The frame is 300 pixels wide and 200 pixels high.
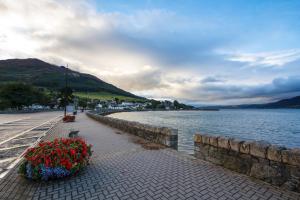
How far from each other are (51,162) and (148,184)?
2.62m

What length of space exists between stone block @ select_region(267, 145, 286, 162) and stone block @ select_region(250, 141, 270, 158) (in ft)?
0.29

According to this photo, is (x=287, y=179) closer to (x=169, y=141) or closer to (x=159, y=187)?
(x=159, y=187)

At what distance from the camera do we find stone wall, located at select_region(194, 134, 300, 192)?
391cm

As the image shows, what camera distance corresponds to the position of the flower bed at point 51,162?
4539 millimetres

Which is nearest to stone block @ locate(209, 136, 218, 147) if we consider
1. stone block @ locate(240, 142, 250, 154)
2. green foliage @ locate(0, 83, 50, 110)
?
stone block @ locate(240, 142, 250, 154)

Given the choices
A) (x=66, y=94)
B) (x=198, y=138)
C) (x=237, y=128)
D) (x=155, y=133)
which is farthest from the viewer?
(x=237, y=128)

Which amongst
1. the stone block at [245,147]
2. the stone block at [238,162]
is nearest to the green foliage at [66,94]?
the stone block at [238,162]

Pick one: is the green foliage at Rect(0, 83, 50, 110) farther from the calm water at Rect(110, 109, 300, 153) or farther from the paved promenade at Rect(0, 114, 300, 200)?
the paved promenade at Rect(0, 114, 300, 200)

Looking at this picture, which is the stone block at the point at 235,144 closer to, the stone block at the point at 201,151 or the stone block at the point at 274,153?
the stone block at the point at 274,153

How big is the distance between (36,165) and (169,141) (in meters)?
5.35

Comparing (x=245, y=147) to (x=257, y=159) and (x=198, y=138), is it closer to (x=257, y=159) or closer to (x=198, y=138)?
(x=257, y=159)

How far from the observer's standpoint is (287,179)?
13.0 feet

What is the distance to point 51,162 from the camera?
4.64 m

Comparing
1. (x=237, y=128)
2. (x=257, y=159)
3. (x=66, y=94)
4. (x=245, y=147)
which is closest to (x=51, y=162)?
(x=245, y=147)
